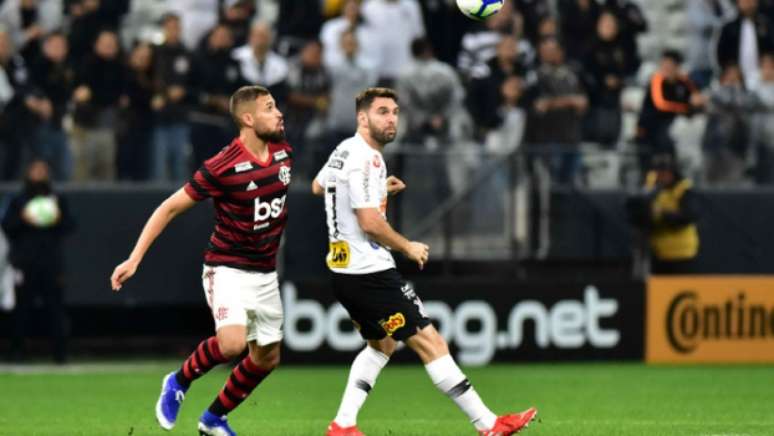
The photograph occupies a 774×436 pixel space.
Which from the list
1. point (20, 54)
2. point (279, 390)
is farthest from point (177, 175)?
point (279, 390)

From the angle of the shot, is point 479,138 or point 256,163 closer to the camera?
point 256,163

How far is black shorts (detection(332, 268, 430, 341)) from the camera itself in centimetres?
952

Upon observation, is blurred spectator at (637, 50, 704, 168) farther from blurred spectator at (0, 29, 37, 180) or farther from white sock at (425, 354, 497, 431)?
white sock at (425, 354, 497, 431)

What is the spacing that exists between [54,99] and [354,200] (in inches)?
337

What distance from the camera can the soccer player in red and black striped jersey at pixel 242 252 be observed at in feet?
31.2

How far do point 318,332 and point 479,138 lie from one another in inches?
110

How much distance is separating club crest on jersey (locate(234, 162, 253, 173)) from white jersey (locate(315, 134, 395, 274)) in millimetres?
488

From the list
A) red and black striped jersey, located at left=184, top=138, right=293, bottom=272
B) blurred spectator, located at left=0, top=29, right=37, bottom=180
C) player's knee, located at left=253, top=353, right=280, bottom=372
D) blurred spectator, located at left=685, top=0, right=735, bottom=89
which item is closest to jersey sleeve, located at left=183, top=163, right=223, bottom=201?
red and black striped jersey, located at left=184, top=138, right=293, bottom=272

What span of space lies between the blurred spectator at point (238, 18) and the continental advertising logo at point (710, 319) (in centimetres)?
540

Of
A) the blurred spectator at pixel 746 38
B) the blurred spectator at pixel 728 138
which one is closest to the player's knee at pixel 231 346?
the blurred spectator at pixel 728 138

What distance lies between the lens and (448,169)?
1694 centimetres

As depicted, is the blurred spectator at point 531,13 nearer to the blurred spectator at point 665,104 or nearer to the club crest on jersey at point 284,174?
the blurred spectator at point 665,104

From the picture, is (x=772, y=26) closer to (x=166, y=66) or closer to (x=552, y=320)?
(x=552, y=320)

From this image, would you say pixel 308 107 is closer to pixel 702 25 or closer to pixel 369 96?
pixel 702 25
